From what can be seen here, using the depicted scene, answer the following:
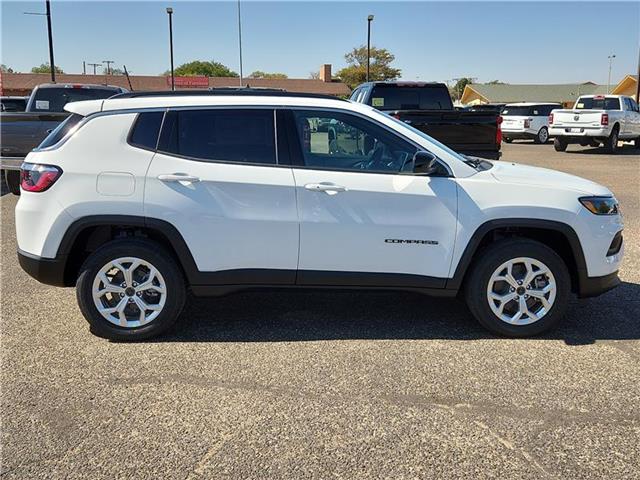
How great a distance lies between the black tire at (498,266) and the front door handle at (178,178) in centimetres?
217

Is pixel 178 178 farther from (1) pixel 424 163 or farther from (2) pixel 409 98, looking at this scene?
(2) pixel 409 98

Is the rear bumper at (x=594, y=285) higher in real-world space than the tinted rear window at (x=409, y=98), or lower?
lower

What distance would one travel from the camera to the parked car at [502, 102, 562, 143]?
2669 centimetres

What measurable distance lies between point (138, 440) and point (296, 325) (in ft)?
6.02

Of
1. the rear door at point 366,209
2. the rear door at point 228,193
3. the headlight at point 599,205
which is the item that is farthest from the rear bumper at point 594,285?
the rear door at point 228,193

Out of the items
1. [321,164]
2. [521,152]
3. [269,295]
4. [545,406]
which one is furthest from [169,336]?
[521,152]

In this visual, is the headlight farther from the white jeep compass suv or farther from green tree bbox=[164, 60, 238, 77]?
green tree bbox=[164, 60, 238, 77]

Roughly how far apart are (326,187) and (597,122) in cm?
1912

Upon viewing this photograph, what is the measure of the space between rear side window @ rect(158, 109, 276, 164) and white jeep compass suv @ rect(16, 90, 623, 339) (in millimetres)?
10

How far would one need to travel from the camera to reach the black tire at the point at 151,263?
4281 mm

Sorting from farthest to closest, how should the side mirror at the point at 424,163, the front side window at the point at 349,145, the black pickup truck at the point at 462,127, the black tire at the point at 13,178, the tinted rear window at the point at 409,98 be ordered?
the tinted rear window at the point at 409,98 < the black tire at the point at 13,178 < the black pickup truck at the point at 462,127 < the front side window at the point at 349,145 < the side mirror at the point at 424,163

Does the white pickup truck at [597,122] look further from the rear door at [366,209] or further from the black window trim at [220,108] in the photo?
the black window trim at [220,108]

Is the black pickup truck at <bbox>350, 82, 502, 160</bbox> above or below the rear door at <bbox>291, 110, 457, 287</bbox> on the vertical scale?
above

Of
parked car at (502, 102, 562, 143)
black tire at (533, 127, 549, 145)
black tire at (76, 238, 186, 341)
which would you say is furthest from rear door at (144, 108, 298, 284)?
black tire at (533, 127, 549, 145)
